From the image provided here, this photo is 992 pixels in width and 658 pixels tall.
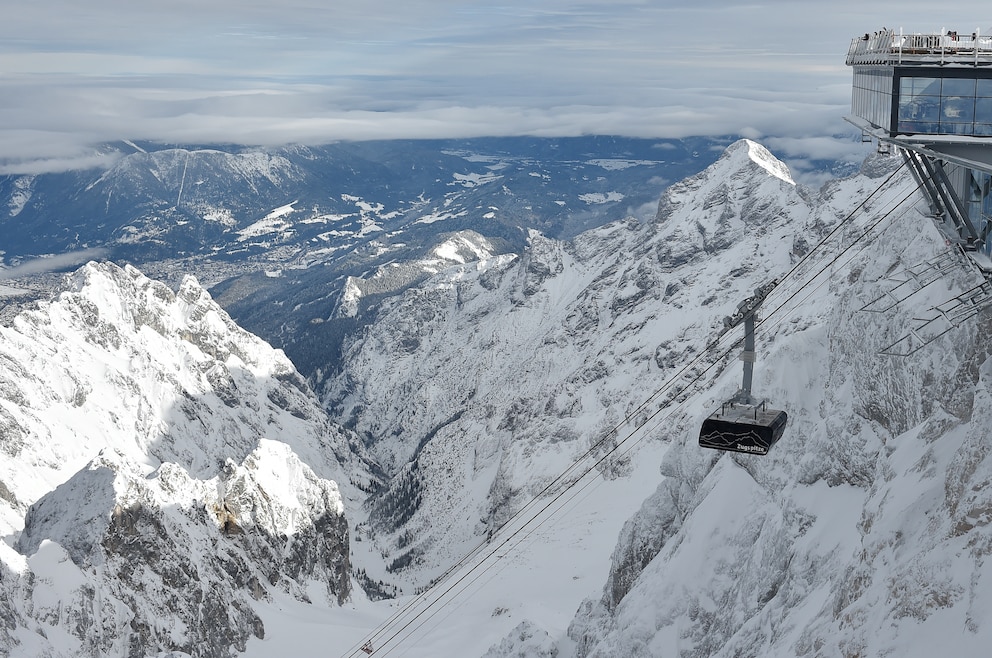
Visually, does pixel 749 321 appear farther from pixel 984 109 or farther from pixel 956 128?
pixel 984 109

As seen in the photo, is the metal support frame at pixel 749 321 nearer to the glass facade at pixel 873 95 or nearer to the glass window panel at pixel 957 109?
the glass facade at pixel 873 95

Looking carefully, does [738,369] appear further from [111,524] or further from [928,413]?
[928,413]

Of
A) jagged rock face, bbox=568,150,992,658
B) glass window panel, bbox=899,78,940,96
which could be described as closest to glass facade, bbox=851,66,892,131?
glass window panel, bbox=899,78,940,96

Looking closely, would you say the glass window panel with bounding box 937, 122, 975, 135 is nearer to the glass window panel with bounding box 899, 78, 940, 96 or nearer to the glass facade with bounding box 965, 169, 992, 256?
the glass window panel with bounding box 899, 78, 940, 96

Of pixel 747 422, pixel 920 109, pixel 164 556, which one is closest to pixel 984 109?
pixel 920 109

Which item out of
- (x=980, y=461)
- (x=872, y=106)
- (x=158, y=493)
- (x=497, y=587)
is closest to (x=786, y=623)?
(x=980, y=461)

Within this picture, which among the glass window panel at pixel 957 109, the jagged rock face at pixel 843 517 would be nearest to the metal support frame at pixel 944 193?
the glass window panel at pixel 957 109

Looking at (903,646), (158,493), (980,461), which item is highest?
(980,461)
